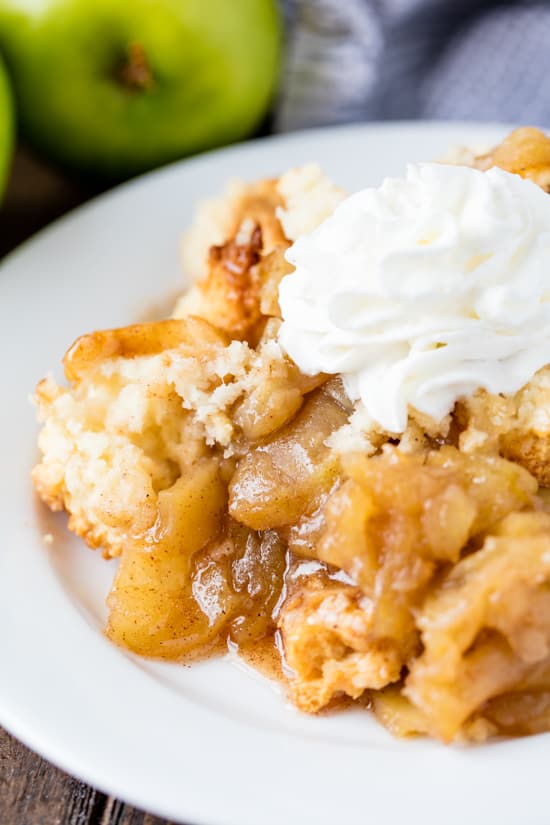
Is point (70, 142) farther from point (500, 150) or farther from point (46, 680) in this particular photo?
point (46, 680)

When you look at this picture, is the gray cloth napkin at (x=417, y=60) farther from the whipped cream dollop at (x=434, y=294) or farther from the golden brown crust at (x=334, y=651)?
the golden brown crust at (x=334, y=651)

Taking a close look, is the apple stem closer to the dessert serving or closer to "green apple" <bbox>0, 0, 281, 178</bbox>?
"green apple" <bbox>0, 0, 281, 178</bbox>

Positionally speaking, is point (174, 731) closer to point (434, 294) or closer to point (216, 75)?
point (434, 294)

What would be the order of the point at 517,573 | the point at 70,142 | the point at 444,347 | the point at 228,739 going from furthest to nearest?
the point at 70,142 < the point at 444,347 < the point at 228,739 < the point at 517,573

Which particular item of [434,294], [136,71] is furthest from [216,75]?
[434,294]

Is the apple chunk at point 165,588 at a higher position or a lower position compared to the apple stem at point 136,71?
lower

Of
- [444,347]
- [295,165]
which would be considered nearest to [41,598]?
[444,347]

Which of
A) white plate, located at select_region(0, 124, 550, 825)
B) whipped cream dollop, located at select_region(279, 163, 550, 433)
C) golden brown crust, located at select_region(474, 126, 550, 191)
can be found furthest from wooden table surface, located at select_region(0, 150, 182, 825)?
golden brown crust, located at select_region(474, 126, 550, 191)

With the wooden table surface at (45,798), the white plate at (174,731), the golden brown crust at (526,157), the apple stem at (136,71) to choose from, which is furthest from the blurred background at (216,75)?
the wooden table surface at (45,798)
